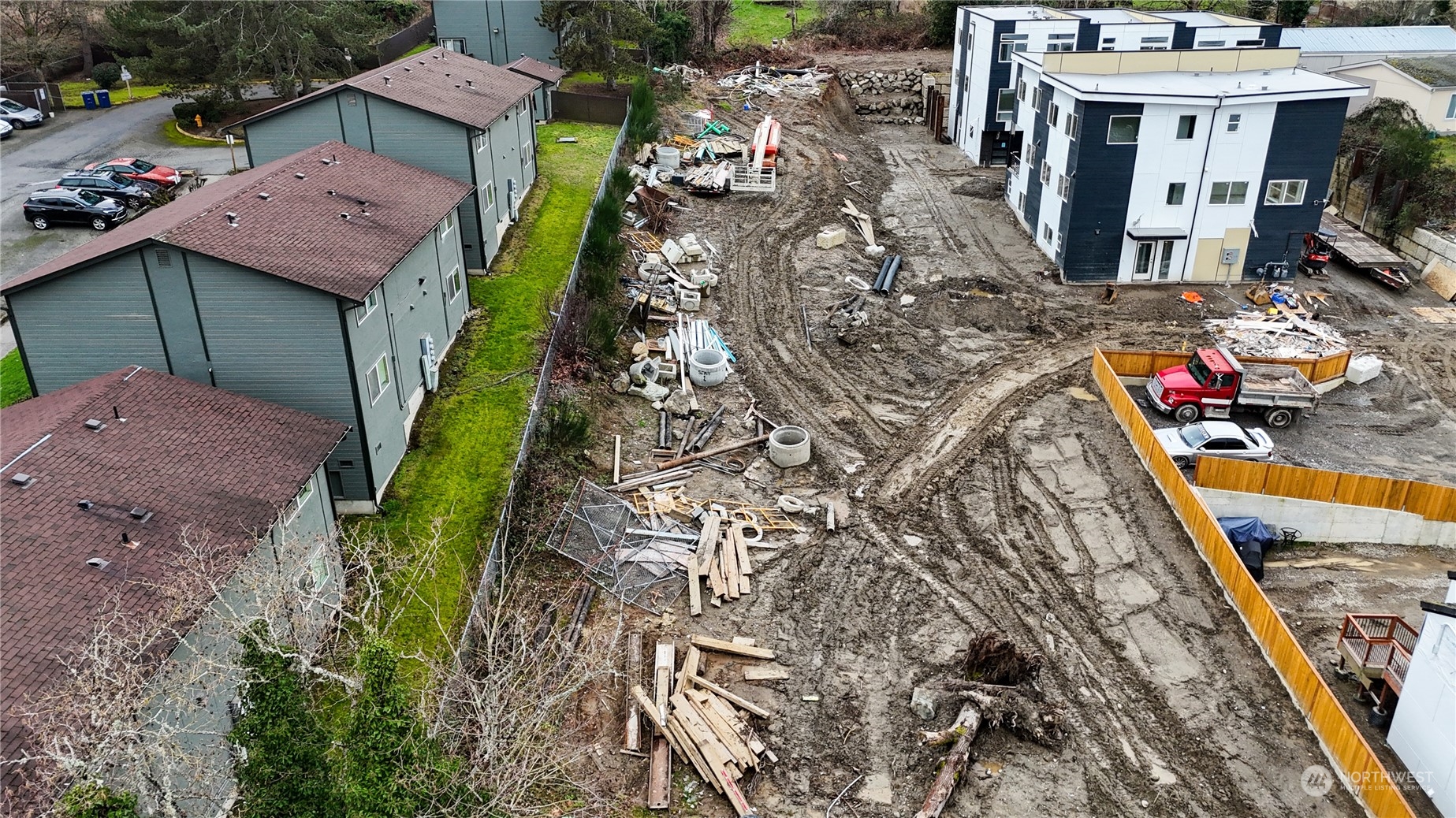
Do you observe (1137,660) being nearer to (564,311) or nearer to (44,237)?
(564,311)

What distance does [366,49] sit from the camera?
174 feet

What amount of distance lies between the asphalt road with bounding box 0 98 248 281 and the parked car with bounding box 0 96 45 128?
0.46m

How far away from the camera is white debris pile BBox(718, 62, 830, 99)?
65.9 meters

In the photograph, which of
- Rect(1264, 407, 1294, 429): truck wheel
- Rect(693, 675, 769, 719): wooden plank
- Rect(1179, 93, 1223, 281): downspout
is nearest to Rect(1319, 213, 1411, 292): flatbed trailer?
Rect(1179, 93, 1223, 281): downspout

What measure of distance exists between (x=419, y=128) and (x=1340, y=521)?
30.8m

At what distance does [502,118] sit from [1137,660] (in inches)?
1166

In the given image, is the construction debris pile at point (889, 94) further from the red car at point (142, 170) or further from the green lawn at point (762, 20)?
the red car at point (142, 170)

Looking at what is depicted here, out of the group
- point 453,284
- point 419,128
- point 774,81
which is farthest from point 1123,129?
point 774,81

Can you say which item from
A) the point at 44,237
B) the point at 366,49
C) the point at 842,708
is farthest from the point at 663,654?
the point at 366,49

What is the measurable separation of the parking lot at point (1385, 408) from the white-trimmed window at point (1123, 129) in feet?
24.7

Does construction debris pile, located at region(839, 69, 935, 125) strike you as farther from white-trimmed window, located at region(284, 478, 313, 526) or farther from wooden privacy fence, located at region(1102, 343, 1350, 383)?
white-trimmed window, located at region(284, 478, 313, 526)

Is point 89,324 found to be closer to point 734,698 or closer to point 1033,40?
point 734,698

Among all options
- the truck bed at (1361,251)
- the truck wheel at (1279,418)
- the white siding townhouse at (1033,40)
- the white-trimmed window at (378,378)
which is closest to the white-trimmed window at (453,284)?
the white-trimmed window at (378,378)

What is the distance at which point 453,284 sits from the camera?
30688 mm
